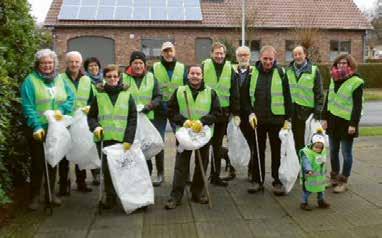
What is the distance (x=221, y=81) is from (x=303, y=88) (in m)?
1.14

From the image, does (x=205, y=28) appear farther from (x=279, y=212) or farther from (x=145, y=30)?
(x=279, y=212)

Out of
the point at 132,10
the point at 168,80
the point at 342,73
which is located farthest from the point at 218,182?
the point at 132,10

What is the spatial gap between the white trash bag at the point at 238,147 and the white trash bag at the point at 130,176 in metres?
1.60

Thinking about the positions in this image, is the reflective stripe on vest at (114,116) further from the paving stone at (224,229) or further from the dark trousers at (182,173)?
the paving stone at (224,229)

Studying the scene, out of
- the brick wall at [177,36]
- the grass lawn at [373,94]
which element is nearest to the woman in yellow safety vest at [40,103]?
the grass lawn at [373,94]

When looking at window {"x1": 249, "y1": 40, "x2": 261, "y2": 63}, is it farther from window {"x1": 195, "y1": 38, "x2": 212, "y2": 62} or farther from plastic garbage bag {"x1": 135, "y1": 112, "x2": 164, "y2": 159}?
plastic garbage bag {"x1": 135, "y1": 112, "x2": 164, "y2": 159}

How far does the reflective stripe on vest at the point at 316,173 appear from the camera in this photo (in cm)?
632

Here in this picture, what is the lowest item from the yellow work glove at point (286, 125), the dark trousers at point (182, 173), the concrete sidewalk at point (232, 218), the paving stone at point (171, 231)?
the paving stone at point (171, 231)

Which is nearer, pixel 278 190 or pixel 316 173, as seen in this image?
pixel 316 173

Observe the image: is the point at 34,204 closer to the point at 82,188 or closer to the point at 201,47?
the point at 82,188

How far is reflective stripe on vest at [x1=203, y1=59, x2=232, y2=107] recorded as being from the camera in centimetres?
736

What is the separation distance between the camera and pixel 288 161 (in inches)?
274

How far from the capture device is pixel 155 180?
792cm

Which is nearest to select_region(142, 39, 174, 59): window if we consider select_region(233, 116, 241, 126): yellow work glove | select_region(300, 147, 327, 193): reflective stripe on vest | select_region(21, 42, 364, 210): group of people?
select_region(21, 42, 364, 210): group of people
